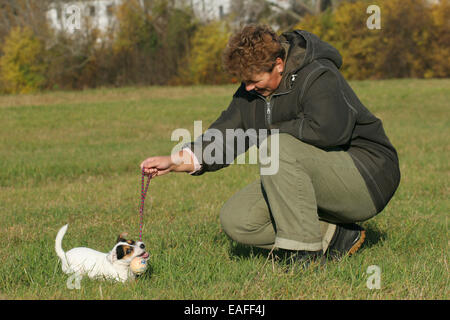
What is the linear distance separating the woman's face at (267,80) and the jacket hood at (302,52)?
43 millimetres

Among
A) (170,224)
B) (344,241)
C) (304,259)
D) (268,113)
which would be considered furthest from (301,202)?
(170,224)

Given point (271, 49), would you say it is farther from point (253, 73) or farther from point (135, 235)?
point (135, 235)

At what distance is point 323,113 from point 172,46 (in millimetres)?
35136

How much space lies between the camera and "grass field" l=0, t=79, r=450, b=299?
336 cm

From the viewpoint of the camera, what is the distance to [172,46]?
37781 millimetres

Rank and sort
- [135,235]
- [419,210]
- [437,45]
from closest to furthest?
[135,235], [419,210], [437,45]

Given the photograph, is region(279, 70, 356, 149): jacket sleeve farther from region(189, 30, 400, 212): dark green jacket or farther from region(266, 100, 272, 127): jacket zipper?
region(266, 100, 272, 127): jacket zipper

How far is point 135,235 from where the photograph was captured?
516cm

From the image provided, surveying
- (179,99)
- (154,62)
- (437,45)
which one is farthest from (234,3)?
(179,99)

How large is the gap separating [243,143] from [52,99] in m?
19.9

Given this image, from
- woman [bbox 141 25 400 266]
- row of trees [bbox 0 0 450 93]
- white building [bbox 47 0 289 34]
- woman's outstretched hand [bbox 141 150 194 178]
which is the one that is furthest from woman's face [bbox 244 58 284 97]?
white building [bbox 47 0 289 34]

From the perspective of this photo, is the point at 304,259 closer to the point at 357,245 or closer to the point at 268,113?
the point at 357,245

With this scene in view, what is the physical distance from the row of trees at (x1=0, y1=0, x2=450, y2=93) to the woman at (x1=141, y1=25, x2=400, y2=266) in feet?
102

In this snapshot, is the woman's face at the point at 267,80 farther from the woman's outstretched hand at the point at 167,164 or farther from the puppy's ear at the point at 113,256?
the puppy's ear at the point at 113,256
